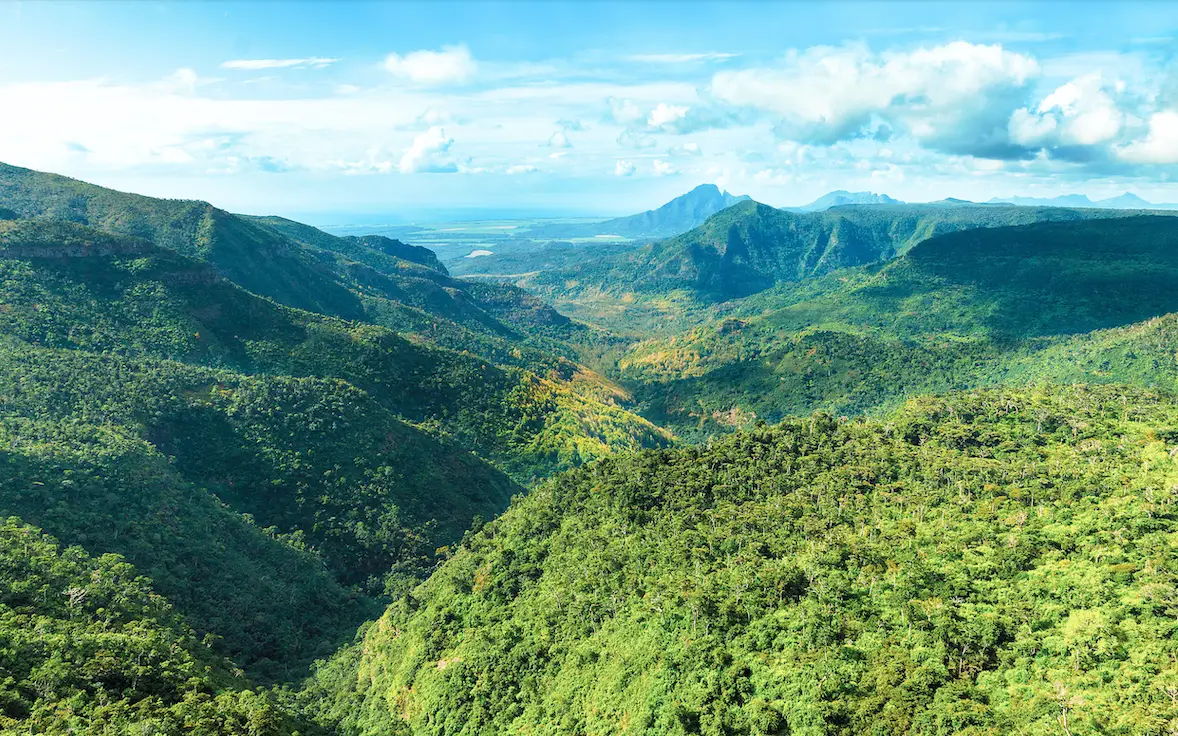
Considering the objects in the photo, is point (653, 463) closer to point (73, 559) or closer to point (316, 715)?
point (316, 715)

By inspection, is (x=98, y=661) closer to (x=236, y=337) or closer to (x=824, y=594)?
(x=824, y=594)

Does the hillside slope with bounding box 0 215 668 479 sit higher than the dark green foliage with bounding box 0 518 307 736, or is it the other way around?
the hillside slope with bounding box 0 215 668 479

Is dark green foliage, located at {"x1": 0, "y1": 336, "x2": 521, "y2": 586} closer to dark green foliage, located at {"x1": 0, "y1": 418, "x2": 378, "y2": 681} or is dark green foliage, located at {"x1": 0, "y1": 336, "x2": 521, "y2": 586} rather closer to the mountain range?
the mountain range

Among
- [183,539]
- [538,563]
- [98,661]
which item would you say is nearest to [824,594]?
[538,563]

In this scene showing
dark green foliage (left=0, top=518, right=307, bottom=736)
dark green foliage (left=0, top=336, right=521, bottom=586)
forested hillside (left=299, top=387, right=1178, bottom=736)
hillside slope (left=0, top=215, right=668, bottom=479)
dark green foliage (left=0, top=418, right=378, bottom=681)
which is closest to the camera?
forested hillside (left=299, top=387, right=1178, bottom=736)

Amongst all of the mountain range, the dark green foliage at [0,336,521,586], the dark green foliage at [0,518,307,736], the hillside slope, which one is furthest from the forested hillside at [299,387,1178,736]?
the hillside slope

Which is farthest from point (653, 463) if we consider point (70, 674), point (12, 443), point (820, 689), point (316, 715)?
point (12, 443)

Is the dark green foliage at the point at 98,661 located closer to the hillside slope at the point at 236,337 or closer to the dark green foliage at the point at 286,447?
the dark green foliage at the point at 286,447
